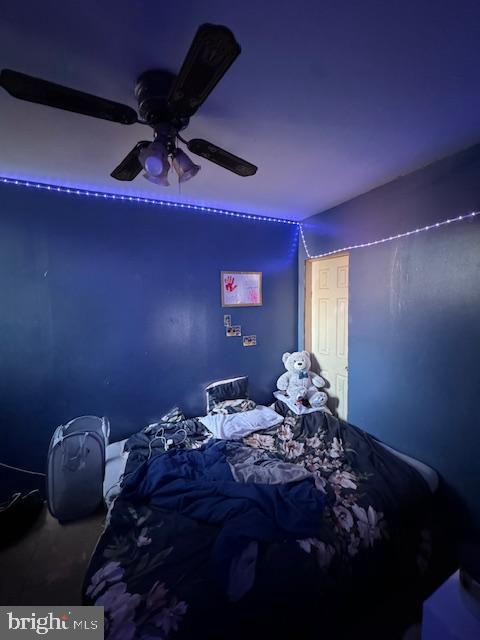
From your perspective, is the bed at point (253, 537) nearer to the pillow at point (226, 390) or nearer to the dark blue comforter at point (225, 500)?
the dark blue comforter at point (225, 500)

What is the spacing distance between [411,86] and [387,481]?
211cm

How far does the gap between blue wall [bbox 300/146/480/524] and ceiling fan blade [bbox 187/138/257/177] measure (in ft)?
4.41

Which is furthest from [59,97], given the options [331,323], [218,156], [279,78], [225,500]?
[331,323]

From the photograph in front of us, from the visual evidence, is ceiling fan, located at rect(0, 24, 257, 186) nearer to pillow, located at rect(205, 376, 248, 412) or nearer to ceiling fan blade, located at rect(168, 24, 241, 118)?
ceiling fan blade, located at rect(168, 24, 241, 118)

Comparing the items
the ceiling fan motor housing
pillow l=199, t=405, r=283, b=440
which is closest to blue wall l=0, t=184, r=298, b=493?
pillow l=199, t=405, r=283, b=440

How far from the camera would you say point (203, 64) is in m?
0.72

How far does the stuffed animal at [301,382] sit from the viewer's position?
8.59ft

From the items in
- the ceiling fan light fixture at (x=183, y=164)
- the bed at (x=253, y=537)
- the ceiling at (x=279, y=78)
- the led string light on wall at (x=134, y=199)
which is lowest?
the bed at (x=253, y=537)

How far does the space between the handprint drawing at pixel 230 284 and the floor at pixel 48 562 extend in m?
2.13

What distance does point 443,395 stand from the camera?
1713mm

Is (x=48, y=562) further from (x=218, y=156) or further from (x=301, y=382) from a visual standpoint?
(x=218, y=156)

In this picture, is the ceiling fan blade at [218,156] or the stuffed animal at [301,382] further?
the stuffed animal at [301,382]

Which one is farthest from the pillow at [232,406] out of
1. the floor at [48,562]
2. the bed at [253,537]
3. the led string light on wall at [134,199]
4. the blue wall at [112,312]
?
the led string light on wall at [134,199]

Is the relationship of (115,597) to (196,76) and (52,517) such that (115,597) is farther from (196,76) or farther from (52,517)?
(196,76)
